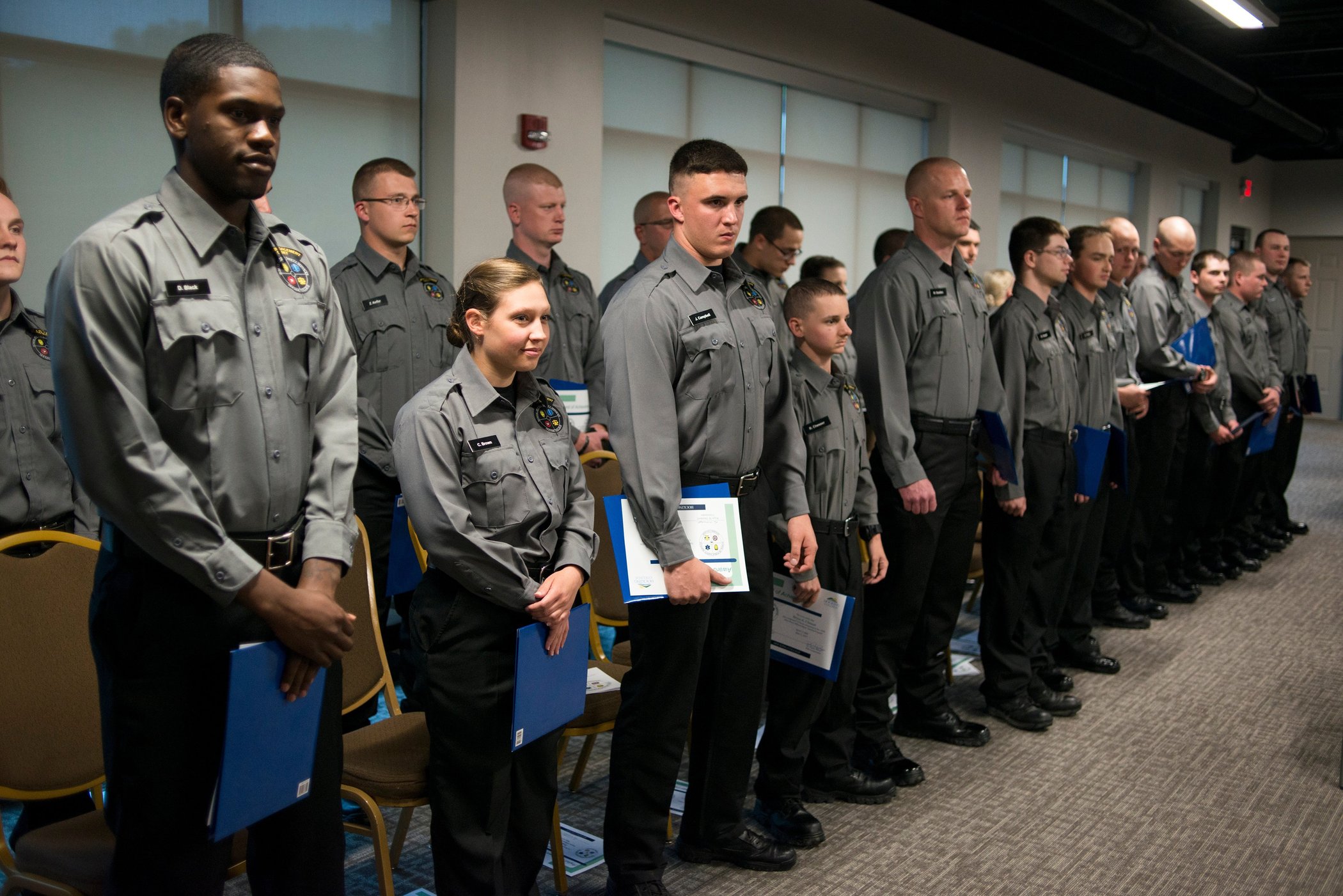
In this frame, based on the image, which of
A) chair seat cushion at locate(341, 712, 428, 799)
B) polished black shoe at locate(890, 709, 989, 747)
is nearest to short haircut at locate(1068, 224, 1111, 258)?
polished black shoe at locate(890, 709, 989, 747)

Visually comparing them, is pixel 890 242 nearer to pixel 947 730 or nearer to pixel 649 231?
pixel 649 231

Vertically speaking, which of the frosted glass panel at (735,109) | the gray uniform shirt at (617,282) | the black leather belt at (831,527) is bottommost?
the black leather belt at (831,527)

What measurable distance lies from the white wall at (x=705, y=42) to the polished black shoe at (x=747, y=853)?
9.74 feet

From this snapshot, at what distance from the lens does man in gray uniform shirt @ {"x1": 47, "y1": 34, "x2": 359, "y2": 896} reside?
1.46 m

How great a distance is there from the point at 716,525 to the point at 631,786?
63cm

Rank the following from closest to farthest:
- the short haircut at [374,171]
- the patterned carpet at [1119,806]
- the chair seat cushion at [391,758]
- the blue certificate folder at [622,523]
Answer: the chair seat cushion at [391,758]
the blue certificate folder at [622,523]
the patterned carpet at [1119,806]
the short haircut at [374,171]

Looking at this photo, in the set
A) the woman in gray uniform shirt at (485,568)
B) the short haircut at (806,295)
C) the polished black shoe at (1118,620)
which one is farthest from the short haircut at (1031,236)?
the woman in gray uniform shirt at (485,568)

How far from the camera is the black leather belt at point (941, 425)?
333 centimetres

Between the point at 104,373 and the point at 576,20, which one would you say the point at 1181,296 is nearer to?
the point at 576,20

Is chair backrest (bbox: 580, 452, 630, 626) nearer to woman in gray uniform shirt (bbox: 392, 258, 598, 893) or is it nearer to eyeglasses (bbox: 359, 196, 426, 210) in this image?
woman in gray uniform shirt (bbox: 392, 258, 598, 893)

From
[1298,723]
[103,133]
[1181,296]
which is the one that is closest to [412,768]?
[103,133]

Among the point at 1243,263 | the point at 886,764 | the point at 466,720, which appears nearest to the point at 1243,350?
the point at 1243,263

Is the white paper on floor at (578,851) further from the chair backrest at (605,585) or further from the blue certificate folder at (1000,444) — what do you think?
the blue certificate folder at (1000,444)

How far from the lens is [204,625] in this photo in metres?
1.54
